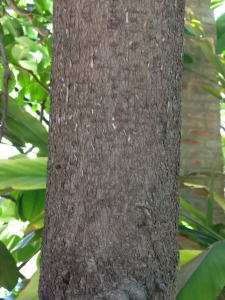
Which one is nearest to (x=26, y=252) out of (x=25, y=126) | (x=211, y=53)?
(x=25, y=126)

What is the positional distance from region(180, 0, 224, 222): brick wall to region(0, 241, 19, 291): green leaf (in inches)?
50.2

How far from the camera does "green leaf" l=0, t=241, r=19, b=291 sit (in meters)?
1.09

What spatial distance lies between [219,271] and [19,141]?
2.54 ft

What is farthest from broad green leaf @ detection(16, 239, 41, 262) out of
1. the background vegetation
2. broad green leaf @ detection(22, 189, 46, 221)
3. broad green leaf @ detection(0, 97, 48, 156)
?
broad green leaf @ detection(0, 97, 48, 156)

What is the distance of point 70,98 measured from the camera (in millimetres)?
484

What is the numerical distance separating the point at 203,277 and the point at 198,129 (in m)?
1.49

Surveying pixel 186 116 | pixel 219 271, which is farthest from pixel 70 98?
pixel 186 116

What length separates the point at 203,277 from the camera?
2.84 ft

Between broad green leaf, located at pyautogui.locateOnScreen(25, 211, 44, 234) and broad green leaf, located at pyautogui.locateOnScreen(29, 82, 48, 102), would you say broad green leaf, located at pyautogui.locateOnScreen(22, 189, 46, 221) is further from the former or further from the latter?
broad green leaf, located at pyautogui.locateOnScreen(29, 82, 48, 102)

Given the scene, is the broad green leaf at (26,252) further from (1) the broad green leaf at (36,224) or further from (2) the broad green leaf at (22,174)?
(2) the broad green leaf at (22,174)

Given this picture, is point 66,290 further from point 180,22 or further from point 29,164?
point 29,164

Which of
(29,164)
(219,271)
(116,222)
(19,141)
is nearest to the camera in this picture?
(116,222)

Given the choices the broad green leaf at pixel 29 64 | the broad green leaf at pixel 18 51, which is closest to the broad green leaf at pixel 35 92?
the broad green leaf at pixel 29 64

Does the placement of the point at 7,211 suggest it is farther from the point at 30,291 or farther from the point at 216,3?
the point at 216,3
